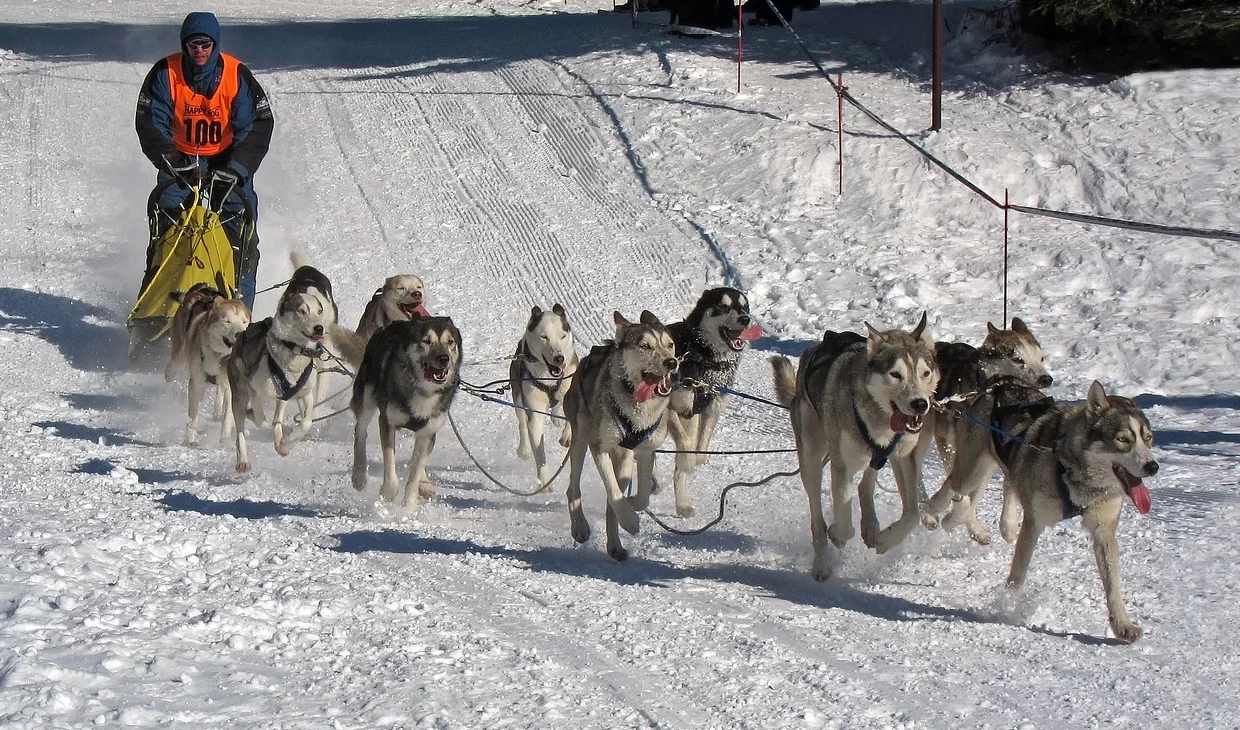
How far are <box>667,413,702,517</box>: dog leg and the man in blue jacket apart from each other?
3166 mm

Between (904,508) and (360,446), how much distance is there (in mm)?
2490

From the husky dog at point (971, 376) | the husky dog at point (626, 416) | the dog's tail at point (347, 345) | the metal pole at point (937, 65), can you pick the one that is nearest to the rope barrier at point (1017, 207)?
the metal pole at point (937, 65)

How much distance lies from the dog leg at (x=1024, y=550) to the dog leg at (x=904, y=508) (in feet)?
Answer: 1.45

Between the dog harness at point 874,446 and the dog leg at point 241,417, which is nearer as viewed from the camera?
the dog harness at point 874,446

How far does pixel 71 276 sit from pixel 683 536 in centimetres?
625

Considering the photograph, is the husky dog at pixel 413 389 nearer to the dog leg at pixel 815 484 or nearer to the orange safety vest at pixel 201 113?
the dog leg at pixel 815 484

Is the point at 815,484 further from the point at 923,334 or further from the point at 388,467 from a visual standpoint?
the point at 388,467

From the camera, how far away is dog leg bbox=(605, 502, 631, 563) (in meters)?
5.38

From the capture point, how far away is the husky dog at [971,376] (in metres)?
5.40

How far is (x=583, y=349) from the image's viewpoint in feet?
27.5

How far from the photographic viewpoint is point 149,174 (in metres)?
12.4

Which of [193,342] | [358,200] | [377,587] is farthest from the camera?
[358,200]

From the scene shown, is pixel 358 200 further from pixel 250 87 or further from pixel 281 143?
pixel 250 87

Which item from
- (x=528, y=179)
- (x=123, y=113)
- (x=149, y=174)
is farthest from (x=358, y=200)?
(x=123, y=113)
